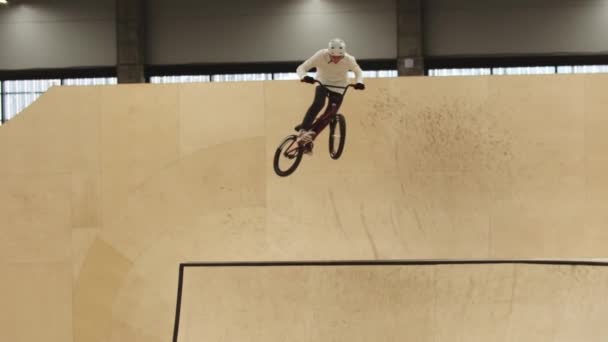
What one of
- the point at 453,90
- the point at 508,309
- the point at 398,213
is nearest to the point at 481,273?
the point at 508,309

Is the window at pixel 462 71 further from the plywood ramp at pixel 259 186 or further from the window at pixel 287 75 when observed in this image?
the plywood ramp at pixel 259 186

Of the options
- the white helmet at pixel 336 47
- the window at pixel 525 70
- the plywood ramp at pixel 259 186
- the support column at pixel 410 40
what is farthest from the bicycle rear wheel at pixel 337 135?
the window at pixel 525 70

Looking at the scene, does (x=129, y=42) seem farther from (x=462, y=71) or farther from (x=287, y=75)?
(x=462, y=71)

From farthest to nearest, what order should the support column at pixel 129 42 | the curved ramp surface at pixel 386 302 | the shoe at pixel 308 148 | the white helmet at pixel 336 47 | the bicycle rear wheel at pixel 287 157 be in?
the support column at pixel 129 42 → the bicycle rear wheel at pixel 287 157 → the shoe at pixel 308 148 → the white helmet at pixel 336 47 → the curved ramp surface at pixel 386 302

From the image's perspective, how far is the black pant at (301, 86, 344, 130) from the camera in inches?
360

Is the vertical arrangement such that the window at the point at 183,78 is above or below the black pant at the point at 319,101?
above

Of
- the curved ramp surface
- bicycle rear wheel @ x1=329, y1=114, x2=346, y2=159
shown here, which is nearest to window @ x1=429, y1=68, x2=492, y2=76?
bicycle rear wheel @ x1=329, y1=114, x2=346, y2=159

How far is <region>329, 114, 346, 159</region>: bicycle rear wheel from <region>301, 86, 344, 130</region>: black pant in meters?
0.30

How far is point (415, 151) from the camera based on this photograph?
10.3 metres

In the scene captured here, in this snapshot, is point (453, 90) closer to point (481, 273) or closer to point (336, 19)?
point (481, 273)

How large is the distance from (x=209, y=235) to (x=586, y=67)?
10.1m

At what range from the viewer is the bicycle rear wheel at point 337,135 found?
9.49 m

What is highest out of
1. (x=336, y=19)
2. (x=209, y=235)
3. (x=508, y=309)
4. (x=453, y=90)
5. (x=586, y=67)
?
(x=336, y=19)

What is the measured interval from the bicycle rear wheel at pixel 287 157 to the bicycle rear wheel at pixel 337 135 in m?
0.48
